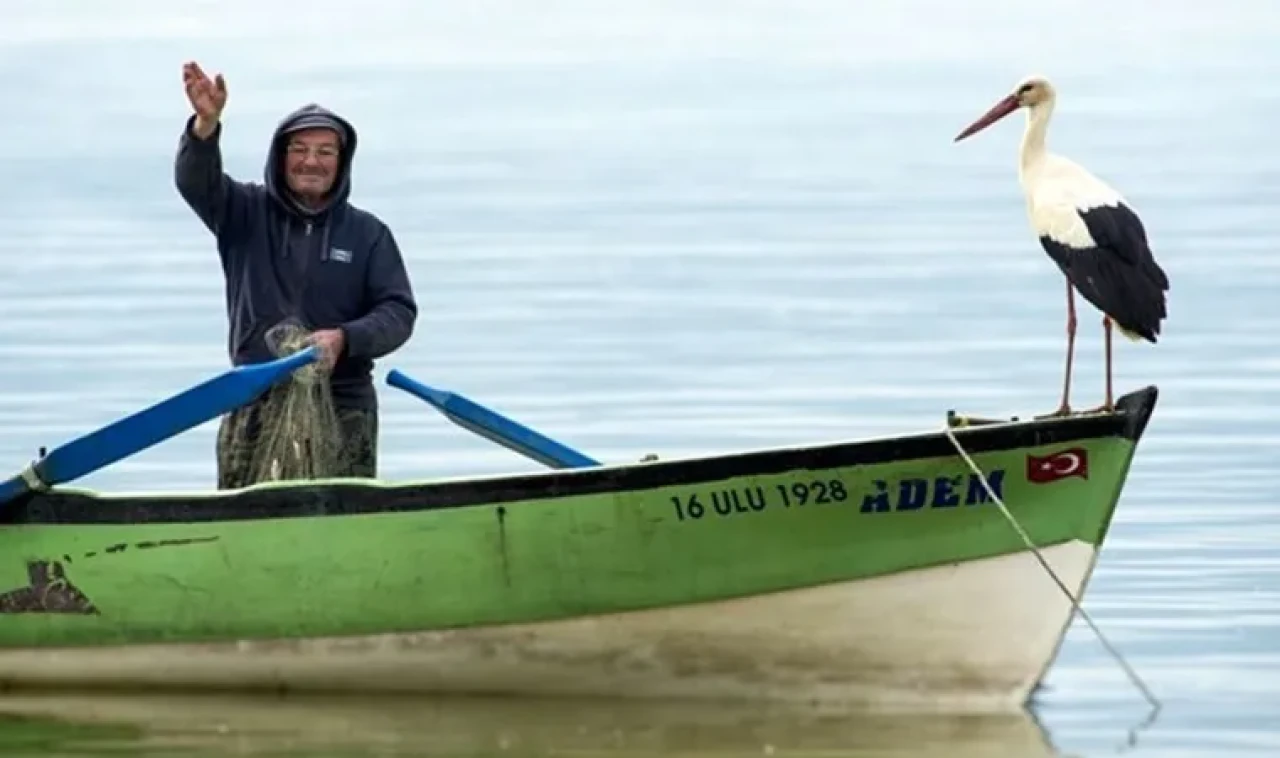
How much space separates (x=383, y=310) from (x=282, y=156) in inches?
21.3

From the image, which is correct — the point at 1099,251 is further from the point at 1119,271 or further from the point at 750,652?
the point at 750,652

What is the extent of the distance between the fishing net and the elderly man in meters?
0.04

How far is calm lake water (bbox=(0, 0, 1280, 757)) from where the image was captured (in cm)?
1356

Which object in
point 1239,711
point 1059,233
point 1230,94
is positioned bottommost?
point 1239,711

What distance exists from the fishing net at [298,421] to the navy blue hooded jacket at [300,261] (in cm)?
8

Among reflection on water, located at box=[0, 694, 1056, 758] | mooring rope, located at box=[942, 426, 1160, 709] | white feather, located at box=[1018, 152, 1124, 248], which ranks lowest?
reflection on water, located at box=[0, 694, 1056, 758]

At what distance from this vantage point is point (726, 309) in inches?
1047

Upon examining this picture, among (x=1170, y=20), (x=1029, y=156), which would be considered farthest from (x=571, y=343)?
(x=1170, y=20)

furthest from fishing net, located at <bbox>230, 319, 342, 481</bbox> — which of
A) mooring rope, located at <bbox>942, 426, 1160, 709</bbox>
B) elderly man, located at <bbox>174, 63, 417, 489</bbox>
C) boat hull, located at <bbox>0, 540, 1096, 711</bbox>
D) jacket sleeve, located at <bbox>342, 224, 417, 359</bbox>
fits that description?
mooring rope, located at <bbox>942, 426, 1160, 709</bbox>

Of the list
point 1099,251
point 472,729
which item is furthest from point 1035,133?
point 472,729

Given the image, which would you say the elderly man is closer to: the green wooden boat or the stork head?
the green wooden boat

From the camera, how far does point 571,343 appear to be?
24.3 meters

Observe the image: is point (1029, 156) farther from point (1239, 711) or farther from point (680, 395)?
point (680, 395)

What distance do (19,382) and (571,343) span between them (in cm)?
313
